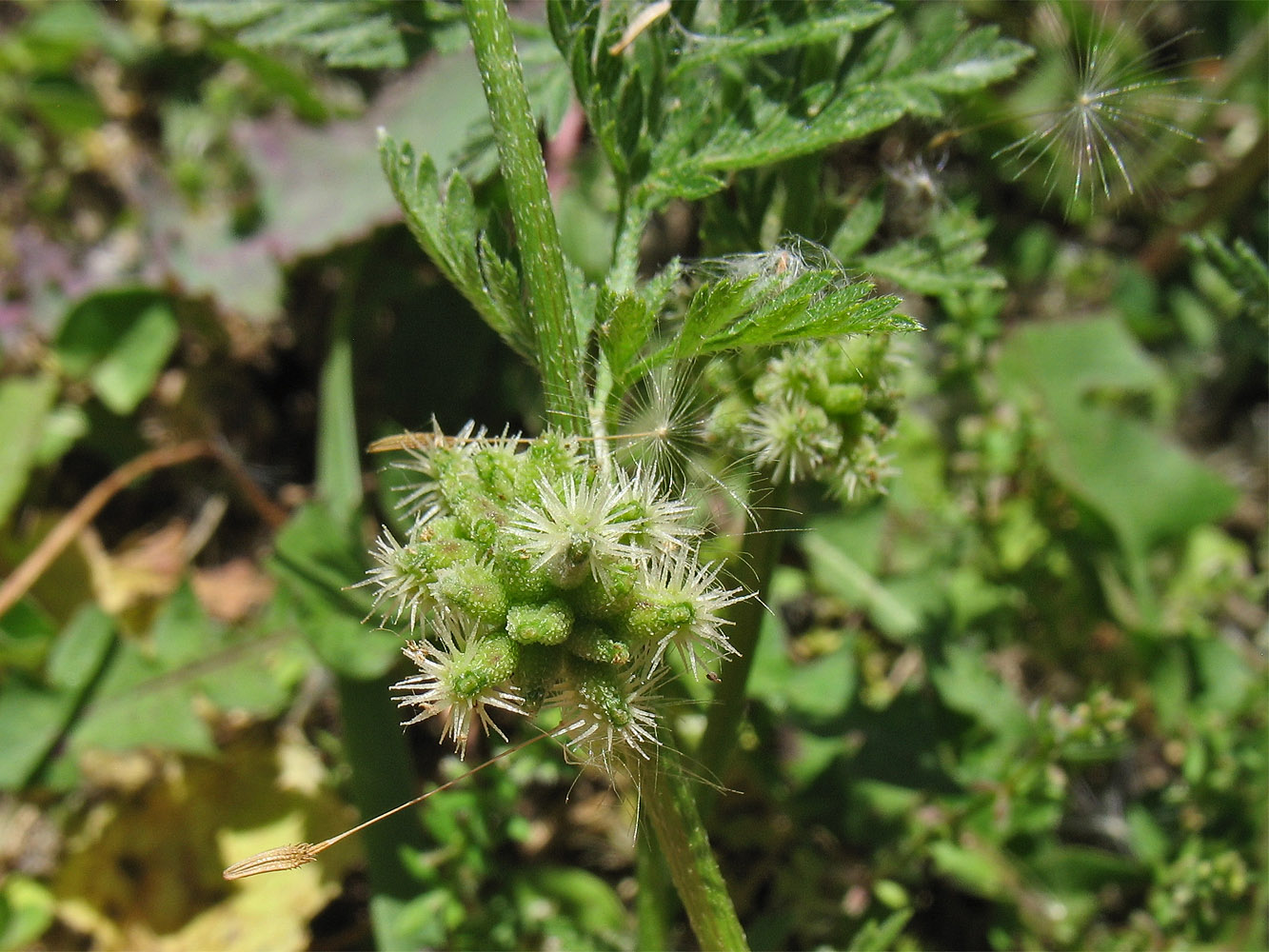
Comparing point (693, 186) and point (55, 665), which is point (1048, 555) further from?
point (55, 665)

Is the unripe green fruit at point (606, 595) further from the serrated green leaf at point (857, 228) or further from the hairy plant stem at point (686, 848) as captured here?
the serrated green leaf at point (857, 228)

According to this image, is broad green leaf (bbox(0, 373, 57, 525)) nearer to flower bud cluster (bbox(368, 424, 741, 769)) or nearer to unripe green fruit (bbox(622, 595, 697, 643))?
flower bud cluster (bbox(368, 424, 741, 769))

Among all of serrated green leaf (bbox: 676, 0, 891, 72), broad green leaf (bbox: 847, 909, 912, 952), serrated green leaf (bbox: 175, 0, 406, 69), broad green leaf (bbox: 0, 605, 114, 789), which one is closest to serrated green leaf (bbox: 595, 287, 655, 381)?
serrated green leaf (bbox: 676, 0, 891, 72)

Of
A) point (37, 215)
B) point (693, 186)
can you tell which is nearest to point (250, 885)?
point (693, 186)

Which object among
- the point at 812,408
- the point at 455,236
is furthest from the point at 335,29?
the point at 812,408

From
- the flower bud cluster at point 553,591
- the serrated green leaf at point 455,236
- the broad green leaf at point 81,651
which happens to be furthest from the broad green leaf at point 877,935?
the broad green leaf at point 81,651
